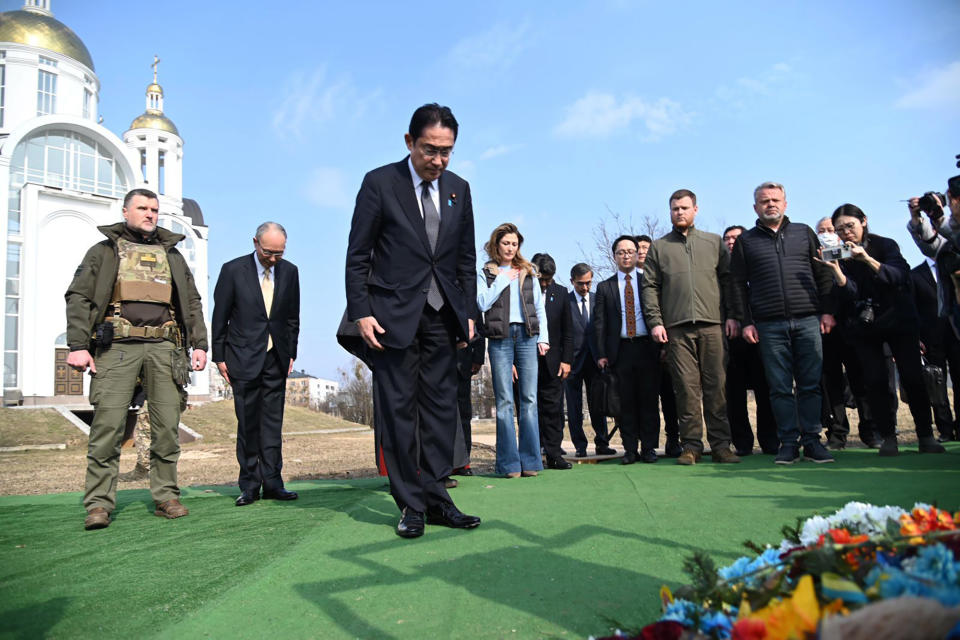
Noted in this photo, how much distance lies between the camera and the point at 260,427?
5.18m

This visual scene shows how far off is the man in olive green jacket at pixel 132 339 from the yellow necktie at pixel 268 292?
2.08 feet

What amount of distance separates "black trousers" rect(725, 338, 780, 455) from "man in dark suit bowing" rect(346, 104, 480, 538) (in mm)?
4089

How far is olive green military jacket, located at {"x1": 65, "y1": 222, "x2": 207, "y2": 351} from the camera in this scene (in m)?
4.14

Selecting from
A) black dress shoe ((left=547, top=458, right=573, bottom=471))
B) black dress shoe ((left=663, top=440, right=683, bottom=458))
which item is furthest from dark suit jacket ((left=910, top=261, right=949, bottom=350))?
black dress shoe ((left=547, top=458, right=573, bottom=471))

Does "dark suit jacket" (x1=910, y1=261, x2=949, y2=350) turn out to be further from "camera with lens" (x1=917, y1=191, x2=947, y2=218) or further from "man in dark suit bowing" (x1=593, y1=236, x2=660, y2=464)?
"man in dark suit bowing" (x1=593, y1=236, x2=660, y2=464)

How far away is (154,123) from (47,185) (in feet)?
40.2

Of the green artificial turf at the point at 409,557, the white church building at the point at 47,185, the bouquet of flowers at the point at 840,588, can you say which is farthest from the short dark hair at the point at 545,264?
the white church building at the point at 47,185

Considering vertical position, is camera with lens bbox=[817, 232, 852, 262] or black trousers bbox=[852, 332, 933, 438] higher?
camera with lens bbox=[817, 232, 852, 262]

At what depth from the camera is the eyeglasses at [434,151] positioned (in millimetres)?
3489

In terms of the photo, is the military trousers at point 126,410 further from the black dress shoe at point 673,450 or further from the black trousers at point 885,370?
the black trousers at point 885,370

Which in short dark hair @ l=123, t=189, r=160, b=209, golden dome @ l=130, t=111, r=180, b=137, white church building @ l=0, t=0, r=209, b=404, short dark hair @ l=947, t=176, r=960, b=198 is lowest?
short dark hair @ l=947, t=176, r=960, b=198

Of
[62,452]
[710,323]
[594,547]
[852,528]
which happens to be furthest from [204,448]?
[852,528]

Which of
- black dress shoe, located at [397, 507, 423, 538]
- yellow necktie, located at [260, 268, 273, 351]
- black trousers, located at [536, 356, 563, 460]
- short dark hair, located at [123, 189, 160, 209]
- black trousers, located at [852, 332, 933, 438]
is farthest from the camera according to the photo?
black trousers, located at [536, 356, 563, 460]

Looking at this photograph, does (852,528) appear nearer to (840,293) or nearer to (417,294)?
(417,294)
